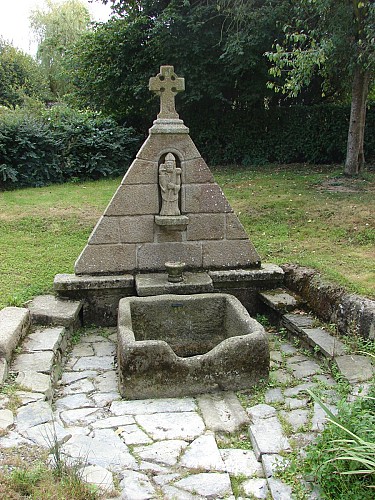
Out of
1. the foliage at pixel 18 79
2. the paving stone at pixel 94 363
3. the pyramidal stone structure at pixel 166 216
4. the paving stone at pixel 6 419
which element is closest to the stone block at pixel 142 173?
the pyramidal stone structure at pixel 166 216

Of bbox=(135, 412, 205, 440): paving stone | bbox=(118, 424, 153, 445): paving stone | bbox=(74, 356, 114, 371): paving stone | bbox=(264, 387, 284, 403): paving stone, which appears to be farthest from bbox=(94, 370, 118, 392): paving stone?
bbox=(264, 387, 284, 403): paving stone

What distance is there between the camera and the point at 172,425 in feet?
11.5

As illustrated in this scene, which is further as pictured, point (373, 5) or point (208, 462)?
point (373, 5)

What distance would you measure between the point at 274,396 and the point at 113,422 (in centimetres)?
123

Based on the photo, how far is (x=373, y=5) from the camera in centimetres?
855

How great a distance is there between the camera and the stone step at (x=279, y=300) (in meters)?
5.30

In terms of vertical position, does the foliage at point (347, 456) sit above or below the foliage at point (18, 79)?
below

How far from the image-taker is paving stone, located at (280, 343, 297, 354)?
4.85m

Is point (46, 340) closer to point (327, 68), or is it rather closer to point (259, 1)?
point (327, 68)

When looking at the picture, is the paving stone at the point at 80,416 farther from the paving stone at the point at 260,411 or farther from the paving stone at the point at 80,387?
the paving stone at the point at 260,411

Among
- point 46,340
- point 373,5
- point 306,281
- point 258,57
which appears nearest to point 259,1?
point 258,57

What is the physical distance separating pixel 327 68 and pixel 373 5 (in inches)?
83.9

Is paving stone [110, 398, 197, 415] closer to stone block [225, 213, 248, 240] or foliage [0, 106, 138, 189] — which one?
stone block [225, 213, 248, 240]

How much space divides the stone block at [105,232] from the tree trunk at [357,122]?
750 centimetres
